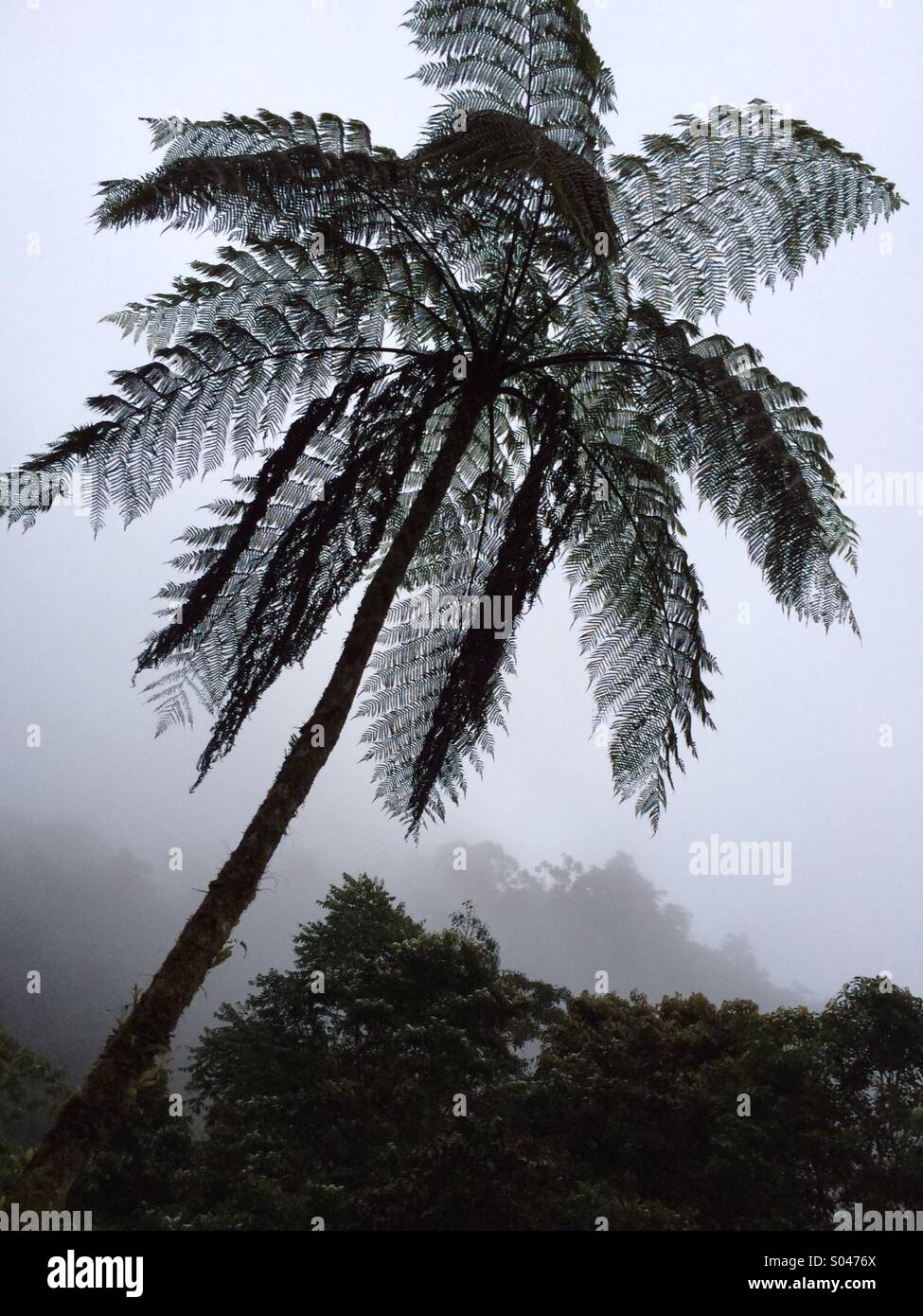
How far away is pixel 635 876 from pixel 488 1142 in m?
50.7

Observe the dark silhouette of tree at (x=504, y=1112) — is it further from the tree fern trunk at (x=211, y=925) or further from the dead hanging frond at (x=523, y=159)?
the dead hanging frond at (x=523, y=159)

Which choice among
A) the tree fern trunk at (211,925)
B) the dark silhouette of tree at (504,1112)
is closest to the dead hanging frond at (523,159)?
the tree fern trunk at (211,925)

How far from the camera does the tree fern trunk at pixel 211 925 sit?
6.03ft

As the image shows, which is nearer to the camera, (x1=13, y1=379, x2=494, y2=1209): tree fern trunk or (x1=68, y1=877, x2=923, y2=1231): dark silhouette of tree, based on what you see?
(x1=13, y1=379, x2=494, y2=1209): tree fern trunk

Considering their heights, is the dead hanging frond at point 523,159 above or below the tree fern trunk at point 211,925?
above

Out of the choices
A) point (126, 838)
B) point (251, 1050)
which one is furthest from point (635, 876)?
point (126, 838)

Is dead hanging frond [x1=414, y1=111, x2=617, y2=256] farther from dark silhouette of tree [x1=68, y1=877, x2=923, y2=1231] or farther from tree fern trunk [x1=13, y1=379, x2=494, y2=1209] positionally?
dark silhouette of tree [x1=68, y1=877, x2=923, y2=1231]

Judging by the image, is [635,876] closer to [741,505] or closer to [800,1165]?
[800,1165]

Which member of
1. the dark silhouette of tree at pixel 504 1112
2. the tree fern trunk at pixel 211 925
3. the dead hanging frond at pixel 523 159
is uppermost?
the dead hanging frond at pixel 523 159

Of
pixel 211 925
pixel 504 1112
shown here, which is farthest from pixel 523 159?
pixel 504 1112

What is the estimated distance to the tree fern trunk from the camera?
1.84 meters

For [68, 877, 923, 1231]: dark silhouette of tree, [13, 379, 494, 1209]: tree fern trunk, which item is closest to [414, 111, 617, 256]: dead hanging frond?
[13, 379, 494, 1209]: tree fern trunk

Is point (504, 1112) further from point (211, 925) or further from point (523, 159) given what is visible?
point (523, 159)

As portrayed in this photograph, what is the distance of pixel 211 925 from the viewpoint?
212 cm
